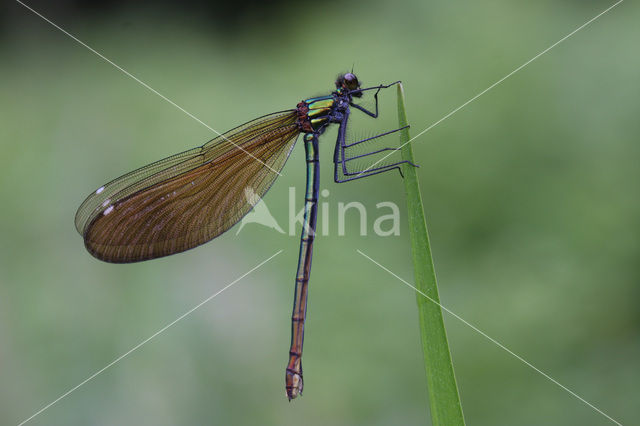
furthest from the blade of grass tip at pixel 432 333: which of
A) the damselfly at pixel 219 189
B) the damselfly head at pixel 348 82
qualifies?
the damselfly head at pixel 348 82

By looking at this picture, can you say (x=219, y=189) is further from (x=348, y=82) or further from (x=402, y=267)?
(x=402, y=267)

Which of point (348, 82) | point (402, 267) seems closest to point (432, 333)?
point (348, 82)

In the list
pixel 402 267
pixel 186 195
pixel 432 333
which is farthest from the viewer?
pixel 402 267

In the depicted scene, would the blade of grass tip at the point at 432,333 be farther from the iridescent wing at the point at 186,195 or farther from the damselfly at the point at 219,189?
the iridescent wing at the point at 186,195

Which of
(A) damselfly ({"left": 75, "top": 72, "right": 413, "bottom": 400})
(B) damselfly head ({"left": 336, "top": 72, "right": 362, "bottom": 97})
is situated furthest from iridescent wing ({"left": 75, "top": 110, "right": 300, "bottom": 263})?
(B) damselfly head ({"left": 336, "top": 72, "right": 362, "bottom": 97})

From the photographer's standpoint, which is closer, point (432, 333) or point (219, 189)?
point (432, 333)

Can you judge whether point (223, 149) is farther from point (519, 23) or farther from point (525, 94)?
point (519, 23)
